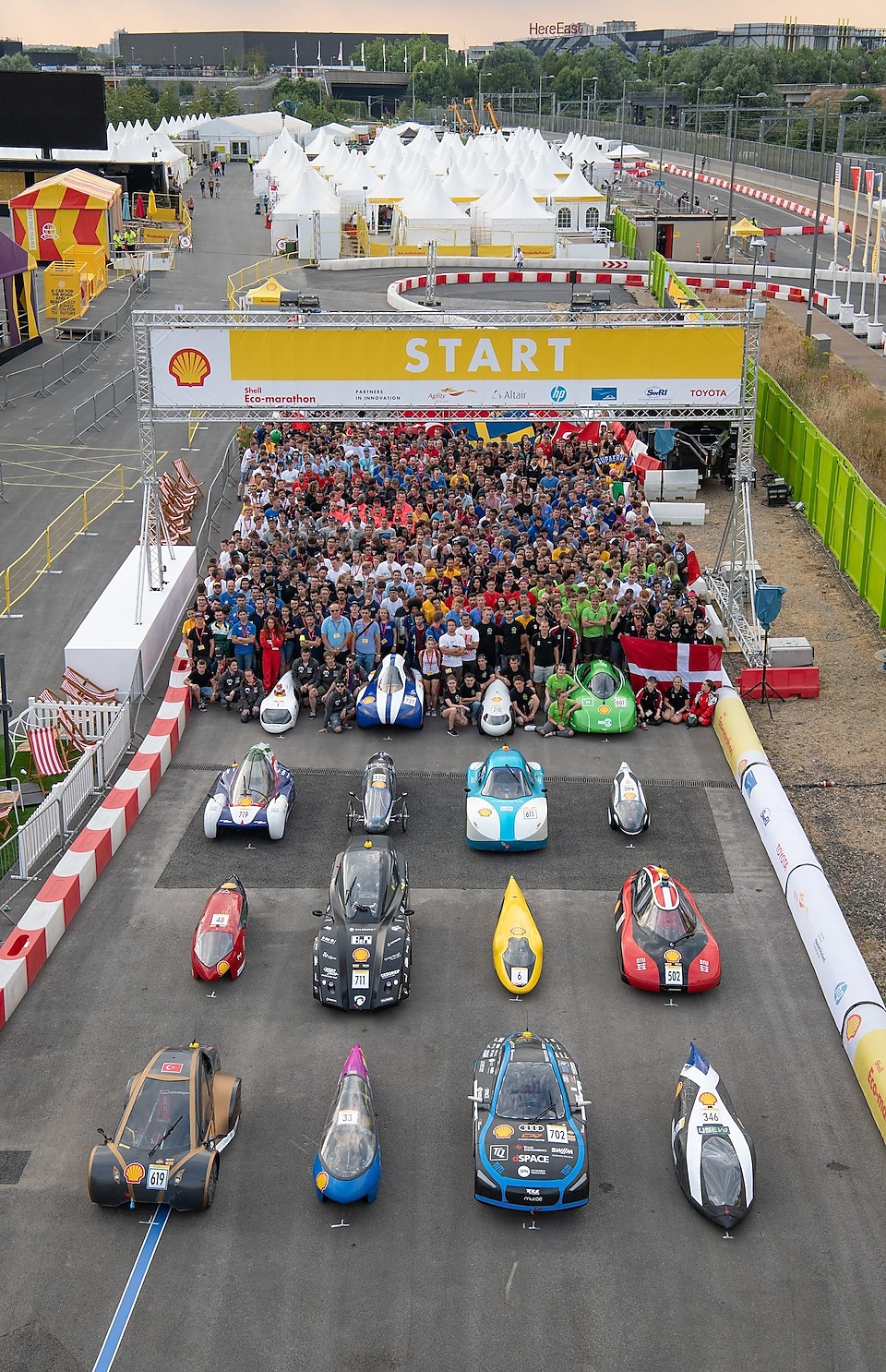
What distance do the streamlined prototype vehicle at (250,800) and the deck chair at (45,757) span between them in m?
2.37

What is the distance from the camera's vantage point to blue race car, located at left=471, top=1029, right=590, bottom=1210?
471 inches

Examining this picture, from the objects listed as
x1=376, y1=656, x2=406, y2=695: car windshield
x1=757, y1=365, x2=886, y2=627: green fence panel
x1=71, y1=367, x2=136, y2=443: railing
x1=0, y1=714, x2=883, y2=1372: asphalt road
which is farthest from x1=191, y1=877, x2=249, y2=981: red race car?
x1=71, y1=367, x2=136, y2=443: railing

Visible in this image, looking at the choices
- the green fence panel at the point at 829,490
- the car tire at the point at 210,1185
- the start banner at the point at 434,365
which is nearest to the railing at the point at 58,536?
the start banner at the point at 434,365

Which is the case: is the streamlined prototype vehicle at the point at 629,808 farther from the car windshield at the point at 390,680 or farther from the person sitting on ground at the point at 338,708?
the person sitting on ground at the point at 338,708

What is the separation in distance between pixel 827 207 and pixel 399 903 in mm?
71461

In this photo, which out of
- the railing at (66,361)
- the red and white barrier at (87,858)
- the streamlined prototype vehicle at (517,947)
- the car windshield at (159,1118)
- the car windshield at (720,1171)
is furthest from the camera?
the railing at (66,361)

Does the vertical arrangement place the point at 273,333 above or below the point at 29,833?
above

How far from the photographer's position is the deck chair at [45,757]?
64.1 ft

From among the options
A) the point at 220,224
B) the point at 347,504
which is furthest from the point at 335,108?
the point at 347,504

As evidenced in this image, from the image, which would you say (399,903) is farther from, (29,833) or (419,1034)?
(29,833)

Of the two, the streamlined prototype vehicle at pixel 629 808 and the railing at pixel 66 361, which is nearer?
the streamlined prototype vehicle at pixel 629 808

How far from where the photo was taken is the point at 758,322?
24500 millimetres

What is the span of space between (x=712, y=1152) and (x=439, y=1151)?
8.21 ft

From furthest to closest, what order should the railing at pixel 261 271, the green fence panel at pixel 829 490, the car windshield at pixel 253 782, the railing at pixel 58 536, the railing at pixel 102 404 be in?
1. the railing at pixel 261 271
2. the railing at pixel 102 404
3. the railing at pixel 58 536
4. the green fence panel at pixel 829 490
5. the car windshield at pixel 253 782
